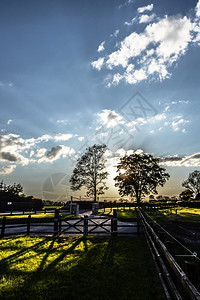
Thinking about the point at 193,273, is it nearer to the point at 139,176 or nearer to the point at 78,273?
the point at 78,273

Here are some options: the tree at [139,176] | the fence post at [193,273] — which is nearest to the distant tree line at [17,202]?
the tree at [139,176]

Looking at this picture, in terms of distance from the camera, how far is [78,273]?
5.41 m

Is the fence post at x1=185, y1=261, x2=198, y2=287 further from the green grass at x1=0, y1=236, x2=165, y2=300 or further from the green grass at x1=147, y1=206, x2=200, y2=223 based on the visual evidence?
the green grass at x1=147, y1=206, x2=200, y2=223

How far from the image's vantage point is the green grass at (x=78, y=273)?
4328 mm

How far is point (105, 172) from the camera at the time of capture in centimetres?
4347


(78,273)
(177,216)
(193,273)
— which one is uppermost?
(193,273)

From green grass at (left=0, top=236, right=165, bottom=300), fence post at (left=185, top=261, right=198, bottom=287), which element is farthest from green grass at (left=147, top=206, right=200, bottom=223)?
fence post at (left=185, top=261, right=198, bottom=287)

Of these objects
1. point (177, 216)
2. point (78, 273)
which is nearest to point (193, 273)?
point (78, 273)

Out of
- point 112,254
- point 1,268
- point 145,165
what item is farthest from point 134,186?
point 1,268

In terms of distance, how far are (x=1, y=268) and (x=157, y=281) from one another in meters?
5.01

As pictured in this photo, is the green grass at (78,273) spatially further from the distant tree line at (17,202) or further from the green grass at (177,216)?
the distant tree line at (17,202)

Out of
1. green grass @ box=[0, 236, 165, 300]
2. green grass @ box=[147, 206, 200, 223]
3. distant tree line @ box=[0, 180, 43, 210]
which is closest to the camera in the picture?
green grass @ box=[0, 236, 165, 300]

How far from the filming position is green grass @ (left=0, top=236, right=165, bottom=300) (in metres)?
4.33

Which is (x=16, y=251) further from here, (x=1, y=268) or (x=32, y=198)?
(x=32, y=198)
